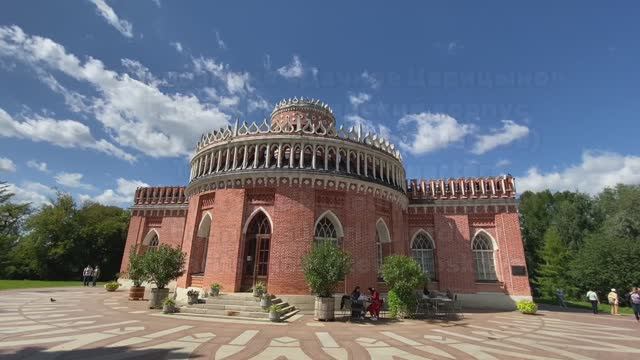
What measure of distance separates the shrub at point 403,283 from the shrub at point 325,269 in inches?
94.4

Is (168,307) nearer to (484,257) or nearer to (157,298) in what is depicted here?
(157,298)

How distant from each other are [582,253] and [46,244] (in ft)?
171

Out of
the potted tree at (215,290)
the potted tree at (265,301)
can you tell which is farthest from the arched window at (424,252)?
the potted tree at (215,290)

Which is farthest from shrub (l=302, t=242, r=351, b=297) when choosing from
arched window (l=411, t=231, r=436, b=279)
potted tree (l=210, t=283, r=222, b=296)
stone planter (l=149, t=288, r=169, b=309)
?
arched window (l=411, t=231, r=436, b=279)

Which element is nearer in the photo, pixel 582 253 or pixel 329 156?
pixel 329 156

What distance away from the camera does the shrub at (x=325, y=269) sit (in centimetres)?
1367

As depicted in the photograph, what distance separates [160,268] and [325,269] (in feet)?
25.9

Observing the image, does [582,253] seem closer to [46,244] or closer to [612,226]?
[612,226]

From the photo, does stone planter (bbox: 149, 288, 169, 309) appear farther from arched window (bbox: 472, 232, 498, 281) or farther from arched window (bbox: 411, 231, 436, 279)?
arched window (bbox: 472, 232, 498, 281)

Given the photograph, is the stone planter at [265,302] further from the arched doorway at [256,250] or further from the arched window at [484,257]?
the arched window at [484,257]

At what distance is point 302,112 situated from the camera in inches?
936

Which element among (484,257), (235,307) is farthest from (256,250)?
(484,257)

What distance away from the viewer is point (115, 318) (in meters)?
12.3

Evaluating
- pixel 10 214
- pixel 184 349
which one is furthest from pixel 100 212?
pixel 184 349
